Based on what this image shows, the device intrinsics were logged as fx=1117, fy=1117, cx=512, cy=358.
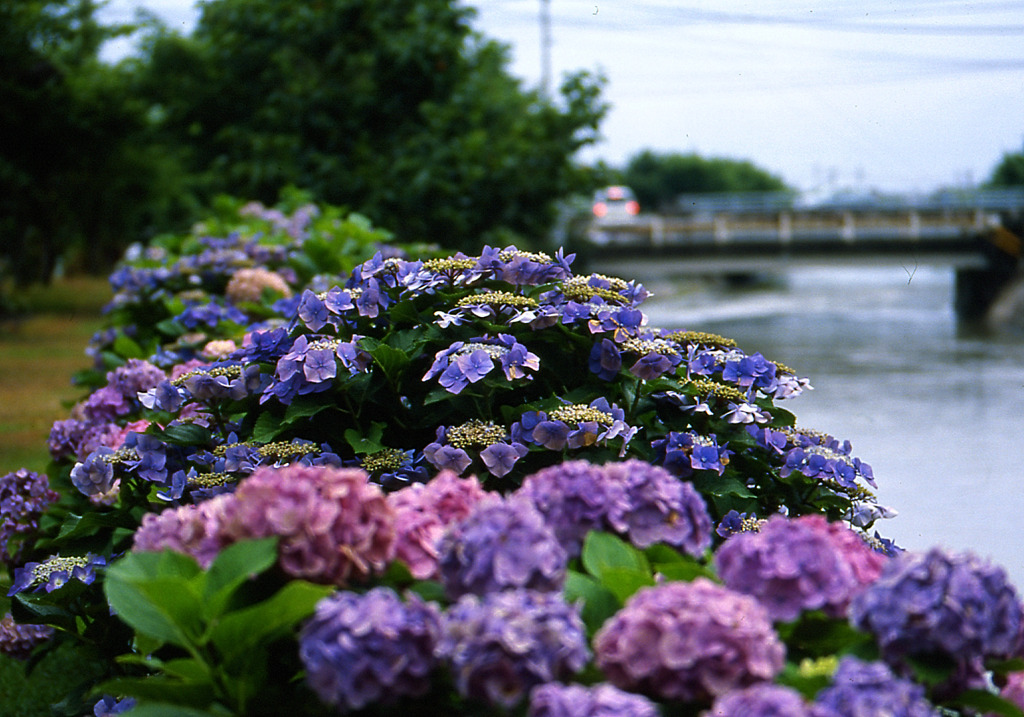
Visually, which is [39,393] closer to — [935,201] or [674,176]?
[935,201]

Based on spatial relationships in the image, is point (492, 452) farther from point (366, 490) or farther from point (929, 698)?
point (929, 698)

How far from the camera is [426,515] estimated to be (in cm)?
167

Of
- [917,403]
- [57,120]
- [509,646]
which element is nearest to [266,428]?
[509,646]

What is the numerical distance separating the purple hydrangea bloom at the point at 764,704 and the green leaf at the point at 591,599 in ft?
0.87

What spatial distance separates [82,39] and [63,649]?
18.1 m

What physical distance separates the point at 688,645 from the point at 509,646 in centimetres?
22

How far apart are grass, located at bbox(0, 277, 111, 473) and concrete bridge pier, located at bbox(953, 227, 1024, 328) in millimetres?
20136

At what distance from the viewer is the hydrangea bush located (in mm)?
1362

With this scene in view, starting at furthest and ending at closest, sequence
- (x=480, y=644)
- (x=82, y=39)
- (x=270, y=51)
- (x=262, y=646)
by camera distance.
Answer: (x=82, y=39) < (x=270, y=51) < (x=262, y=646) < (x=480, y=644)

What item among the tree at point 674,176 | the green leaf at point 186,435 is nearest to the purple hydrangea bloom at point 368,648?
the green leaf at point 186,435

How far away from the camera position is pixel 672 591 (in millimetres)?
1381

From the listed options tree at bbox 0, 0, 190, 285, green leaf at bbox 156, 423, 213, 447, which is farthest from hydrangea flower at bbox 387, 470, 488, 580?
tree at bbox 0, 0, 190, 285

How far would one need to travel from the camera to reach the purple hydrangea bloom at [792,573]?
1.48 metres

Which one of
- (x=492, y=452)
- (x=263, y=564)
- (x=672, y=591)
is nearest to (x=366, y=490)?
(x=263, y=564)
